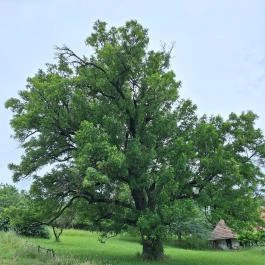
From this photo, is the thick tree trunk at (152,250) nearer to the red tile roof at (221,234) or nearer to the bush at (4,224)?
the bush at (4,224)

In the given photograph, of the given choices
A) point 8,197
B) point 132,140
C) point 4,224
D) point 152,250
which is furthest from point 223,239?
point 132,140

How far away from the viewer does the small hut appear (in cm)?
6925

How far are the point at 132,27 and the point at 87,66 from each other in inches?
161

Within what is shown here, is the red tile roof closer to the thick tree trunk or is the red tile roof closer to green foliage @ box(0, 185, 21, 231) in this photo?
green foliage @ box(0, 185, 21, 231)

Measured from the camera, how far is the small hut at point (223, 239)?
69250mm

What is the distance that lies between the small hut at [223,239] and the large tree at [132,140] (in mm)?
37714

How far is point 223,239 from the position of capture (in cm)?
7025

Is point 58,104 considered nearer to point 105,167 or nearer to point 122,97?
point 122,97

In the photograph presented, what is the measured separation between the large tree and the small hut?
37.7 m

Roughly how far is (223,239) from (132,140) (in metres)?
44.2

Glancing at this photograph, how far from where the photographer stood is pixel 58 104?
3198 cm

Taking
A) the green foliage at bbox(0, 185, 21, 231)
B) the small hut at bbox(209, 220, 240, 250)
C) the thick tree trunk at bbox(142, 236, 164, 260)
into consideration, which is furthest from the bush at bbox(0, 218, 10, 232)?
the small hut at bbox(209, 220, 240, 250)

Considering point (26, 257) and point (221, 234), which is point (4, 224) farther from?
point (221, 234)

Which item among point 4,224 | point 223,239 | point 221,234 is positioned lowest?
point 4,224
